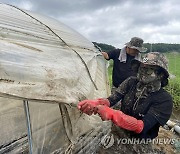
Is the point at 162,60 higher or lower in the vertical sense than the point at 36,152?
higher

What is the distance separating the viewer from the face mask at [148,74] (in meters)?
3.53

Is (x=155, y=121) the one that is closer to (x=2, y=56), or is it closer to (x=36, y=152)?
(x=36, y=152)

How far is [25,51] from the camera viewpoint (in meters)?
2.78

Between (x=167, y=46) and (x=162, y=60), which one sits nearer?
(x=162, y=60)

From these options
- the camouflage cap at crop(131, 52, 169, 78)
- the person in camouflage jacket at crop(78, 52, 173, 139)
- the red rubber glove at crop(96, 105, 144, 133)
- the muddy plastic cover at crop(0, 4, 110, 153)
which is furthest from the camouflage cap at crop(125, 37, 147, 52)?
the red rubber glove at crop(96, 105, 144, 133)

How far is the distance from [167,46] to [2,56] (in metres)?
24.9

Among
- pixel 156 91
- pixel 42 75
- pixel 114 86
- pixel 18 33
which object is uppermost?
pixel 18 33

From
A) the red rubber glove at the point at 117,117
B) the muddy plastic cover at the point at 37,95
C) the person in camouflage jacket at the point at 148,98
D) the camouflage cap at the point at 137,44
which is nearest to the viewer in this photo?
the muddy plastic cover at the point at 37,95

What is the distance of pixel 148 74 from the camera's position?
3555mm

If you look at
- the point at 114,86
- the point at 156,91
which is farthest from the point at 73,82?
the point at 114,86

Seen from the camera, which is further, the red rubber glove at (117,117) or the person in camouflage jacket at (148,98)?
the person in camouflage jacket at (148,98)

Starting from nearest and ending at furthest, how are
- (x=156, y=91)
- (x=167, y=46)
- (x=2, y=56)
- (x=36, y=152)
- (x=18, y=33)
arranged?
(x=2, y=56), (x=36, y=152), (x=18, y=33), (x=156, y=91), (x=167, y=46)

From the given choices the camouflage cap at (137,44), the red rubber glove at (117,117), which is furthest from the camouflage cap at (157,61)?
the camouflage cap at (137,44)

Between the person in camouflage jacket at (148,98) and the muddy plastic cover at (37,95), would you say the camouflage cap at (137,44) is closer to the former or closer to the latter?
the person in camouflage jacket at (148,98)
